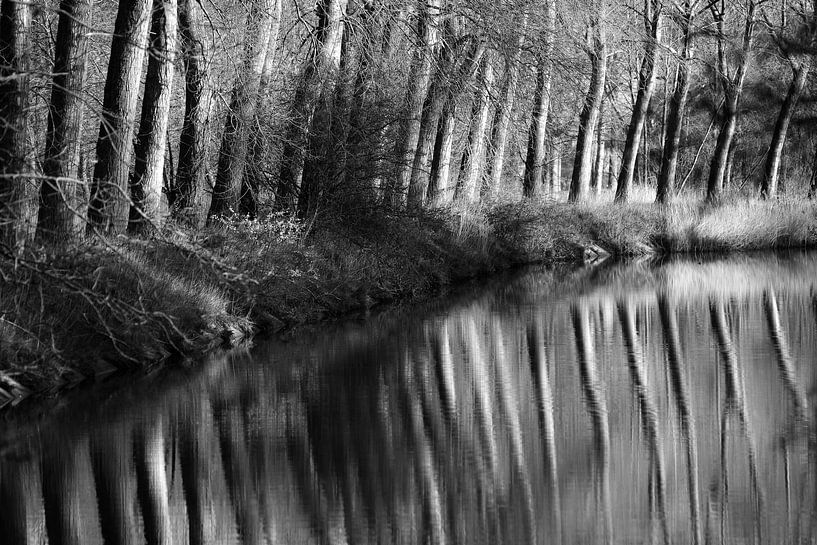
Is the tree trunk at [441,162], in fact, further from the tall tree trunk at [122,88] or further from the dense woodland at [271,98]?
the tall tree trunk at [122,88]

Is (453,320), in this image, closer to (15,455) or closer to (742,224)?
(15,455)

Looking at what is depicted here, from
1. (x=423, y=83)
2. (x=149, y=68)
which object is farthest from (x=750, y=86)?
(x=149, y=68)

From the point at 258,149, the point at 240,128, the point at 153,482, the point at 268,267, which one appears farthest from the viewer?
the point at 258,149

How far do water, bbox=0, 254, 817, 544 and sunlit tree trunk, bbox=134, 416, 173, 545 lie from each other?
0.08 feet

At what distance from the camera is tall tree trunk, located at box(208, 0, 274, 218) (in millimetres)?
19594

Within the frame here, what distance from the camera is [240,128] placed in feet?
64.3

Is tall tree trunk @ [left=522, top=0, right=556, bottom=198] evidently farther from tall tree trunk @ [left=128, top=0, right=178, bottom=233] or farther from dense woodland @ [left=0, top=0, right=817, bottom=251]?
tall tree trunk @ [left=128, top=0, right=178, bottom=233]

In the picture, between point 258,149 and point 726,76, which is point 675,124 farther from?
point 258,149

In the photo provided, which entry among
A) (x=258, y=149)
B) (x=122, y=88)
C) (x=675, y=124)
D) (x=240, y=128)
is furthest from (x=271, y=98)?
(x=675, y=124)

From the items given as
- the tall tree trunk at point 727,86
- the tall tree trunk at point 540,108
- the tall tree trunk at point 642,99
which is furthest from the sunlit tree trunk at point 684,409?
the tall tree trunk at point 727,86

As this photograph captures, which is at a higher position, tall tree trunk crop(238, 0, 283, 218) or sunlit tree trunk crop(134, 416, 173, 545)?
tall tree trunk crop(238, 0, 283, 218)

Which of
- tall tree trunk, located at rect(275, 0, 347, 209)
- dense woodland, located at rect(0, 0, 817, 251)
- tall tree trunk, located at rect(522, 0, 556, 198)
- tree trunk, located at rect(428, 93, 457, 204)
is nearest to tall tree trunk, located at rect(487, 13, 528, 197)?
dense woodland, located at rect(0, 0, 817, 251)

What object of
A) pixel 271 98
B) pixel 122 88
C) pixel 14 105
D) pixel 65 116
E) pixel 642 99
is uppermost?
pixel 642 99

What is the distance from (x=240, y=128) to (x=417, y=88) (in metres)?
6.03
